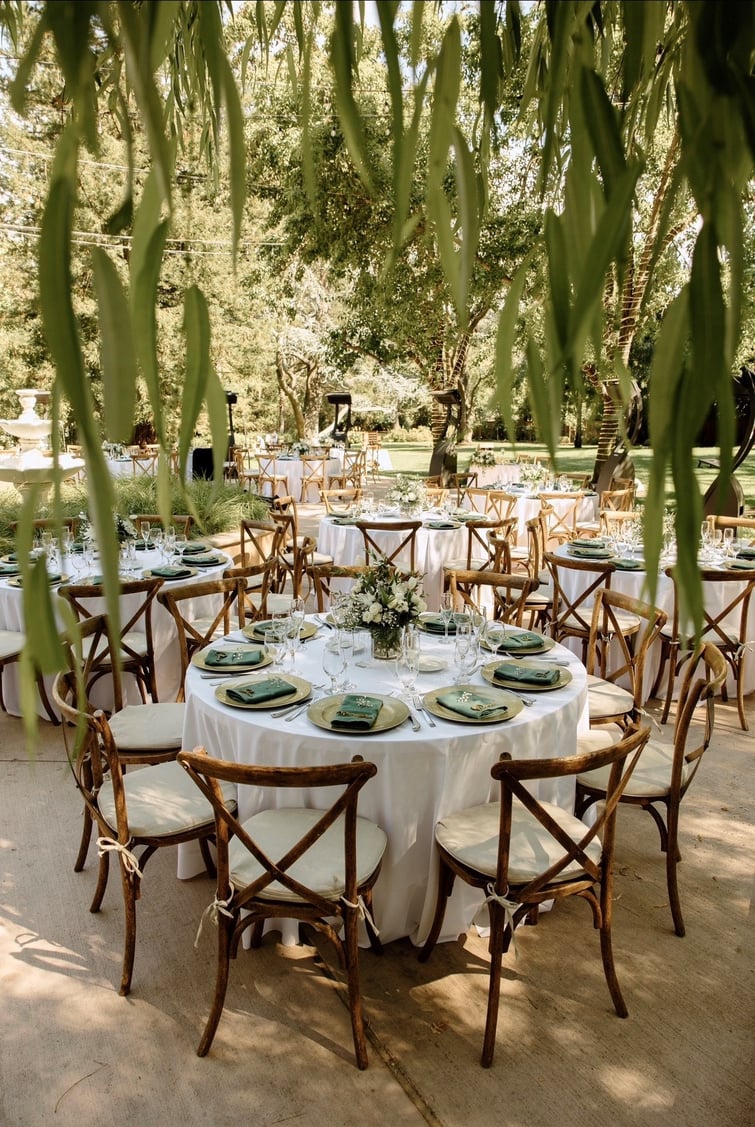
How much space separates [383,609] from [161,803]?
1112mm

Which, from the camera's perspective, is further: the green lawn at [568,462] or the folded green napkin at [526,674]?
the green lawn at [568,462]

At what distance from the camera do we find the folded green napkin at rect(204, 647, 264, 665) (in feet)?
10.1

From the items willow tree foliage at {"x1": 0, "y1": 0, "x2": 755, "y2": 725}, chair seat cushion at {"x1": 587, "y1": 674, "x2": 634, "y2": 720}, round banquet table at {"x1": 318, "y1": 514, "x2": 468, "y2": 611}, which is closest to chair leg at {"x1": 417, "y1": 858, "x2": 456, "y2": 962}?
chair seat cushion at {"x1": 587, "y1": 674, "x2": 634, "y2": 720}

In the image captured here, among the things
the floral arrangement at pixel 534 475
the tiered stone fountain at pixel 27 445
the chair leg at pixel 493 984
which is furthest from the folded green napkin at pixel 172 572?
the tiered stone fountain at pixel 27 445

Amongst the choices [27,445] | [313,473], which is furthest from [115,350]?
[27,445]

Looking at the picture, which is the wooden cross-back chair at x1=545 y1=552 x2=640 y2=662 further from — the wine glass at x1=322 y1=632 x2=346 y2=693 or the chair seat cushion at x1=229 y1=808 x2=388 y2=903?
the chair seat cushion at x1=229 y1=808 x2=388 y2=903

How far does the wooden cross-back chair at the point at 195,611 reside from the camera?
3.94 metres

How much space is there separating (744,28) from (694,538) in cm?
52

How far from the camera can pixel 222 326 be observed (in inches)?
Answer: 675

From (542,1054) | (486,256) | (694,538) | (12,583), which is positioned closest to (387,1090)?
(542,1054)

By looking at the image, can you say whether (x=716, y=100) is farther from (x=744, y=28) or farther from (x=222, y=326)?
(x=222, y=326)

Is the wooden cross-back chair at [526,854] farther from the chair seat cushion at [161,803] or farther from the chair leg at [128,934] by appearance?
the chair leg at [128,934]

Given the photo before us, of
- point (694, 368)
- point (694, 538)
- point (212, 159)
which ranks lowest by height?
point (694, 538)

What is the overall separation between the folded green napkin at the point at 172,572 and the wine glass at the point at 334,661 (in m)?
1.86
